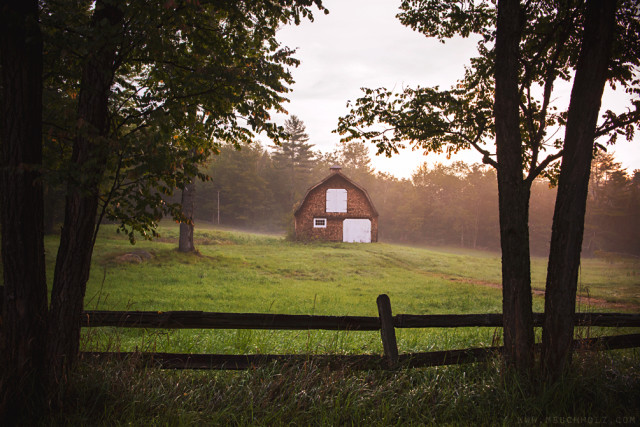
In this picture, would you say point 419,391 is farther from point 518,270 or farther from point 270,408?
point 518,270

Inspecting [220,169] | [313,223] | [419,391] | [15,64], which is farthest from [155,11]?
[220,169]

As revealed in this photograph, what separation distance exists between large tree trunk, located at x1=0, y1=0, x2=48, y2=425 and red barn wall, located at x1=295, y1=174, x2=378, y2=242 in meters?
33.3

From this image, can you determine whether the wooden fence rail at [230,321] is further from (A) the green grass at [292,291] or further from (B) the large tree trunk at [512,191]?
(B) the large tree trunk at [512,191]

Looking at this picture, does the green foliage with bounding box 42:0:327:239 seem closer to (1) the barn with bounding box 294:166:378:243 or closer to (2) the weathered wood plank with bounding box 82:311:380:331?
(2) the weathered wood plank with bounding box 82:311:380:331

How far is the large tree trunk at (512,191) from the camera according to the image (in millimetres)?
4543

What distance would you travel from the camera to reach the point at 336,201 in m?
37.2

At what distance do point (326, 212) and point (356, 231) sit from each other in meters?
3.56

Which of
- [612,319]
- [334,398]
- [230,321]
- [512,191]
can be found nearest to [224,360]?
[230,321]

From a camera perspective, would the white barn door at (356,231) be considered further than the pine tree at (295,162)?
No

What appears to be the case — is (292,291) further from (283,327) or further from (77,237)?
(77,237)

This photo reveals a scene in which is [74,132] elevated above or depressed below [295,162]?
below

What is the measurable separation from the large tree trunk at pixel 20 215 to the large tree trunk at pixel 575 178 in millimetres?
5405

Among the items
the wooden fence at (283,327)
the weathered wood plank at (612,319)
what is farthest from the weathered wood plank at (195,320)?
the weathered wood plank at (612,319)

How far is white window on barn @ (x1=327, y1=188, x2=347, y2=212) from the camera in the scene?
122 ft
